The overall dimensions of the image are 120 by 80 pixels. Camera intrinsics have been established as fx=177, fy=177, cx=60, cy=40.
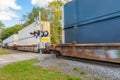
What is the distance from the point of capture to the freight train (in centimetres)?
724

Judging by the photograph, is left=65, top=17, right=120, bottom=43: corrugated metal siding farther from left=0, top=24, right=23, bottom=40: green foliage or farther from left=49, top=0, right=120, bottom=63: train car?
left=0, top=24, right=23, bottom=40: green foliage

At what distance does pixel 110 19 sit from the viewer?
766 cm

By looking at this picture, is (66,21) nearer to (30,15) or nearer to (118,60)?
(118,60)

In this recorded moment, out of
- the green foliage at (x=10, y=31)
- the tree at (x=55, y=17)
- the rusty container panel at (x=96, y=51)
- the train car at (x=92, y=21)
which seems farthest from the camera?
the green foliage at (x=10, y=31)

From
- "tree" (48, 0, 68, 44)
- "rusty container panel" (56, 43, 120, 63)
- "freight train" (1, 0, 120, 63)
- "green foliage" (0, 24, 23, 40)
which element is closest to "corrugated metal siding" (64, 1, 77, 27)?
"freight train" (1, 0, 120, 63)

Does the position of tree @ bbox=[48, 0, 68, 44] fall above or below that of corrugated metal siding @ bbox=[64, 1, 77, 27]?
above

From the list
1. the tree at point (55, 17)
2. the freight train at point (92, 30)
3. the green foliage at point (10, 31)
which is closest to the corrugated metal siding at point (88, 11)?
the freight train at point (92, 30)

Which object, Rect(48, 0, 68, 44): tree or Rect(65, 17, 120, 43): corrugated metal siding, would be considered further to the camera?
Rect(48, 0, 68, 44): tree

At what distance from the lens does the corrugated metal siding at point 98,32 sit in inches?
289

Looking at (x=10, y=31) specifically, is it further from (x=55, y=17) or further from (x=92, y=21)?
(x=92, y=21)

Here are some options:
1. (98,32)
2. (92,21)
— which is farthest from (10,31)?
(98,32)

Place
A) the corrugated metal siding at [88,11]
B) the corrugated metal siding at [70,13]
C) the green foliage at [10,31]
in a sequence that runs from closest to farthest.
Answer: the corrugated metal siding at [88,11]
the corrugated metal siding at [70,13]
the green foliage at [10,31]

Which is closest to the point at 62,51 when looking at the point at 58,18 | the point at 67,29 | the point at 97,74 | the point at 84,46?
the point at 67,29

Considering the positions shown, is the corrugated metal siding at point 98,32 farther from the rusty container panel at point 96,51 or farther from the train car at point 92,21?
the rusty container panel at point 96,51
